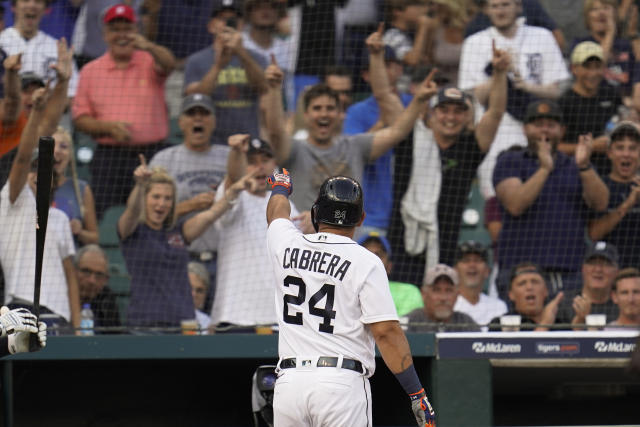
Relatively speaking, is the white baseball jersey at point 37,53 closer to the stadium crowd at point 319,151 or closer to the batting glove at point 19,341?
the stadium crowd at point 319,151

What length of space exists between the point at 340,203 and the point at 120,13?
431 cm

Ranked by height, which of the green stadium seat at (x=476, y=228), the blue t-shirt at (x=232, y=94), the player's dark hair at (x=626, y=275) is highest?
the blue t-shirt at (x=232, y=94)

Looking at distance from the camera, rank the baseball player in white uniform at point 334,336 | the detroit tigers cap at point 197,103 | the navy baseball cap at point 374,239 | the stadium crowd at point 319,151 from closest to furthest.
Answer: the baseball player in white uniform at point 334,336 < the stadium crowd at point 319,151 < the navy baseball cap at point 374,239 < the detroit tigers cap at point 197,103

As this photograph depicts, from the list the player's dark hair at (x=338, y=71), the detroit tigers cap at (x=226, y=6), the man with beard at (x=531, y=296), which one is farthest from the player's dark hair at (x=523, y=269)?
the detroit tigers cap at (x=226, y=6)

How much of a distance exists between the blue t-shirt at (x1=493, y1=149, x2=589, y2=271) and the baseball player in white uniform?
331 cm

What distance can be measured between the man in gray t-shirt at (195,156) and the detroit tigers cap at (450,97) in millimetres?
1672

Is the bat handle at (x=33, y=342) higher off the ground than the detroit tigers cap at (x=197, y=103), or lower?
lower

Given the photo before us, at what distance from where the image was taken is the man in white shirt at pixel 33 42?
338 inches

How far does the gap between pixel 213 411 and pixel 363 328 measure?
350 cm

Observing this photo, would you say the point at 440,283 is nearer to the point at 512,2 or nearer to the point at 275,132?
the point at 275,132

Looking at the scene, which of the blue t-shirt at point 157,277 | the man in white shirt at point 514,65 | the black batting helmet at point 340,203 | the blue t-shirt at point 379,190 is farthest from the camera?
the man in white shirt at point 514,65

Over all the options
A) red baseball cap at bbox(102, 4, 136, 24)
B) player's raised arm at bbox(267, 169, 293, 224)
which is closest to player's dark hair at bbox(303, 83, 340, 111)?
red baseball cap at bbox(102, 4, 136, 24)

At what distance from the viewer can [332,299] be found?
4543mm

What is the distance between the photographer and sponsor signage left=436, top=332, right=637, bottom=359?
6699mm
